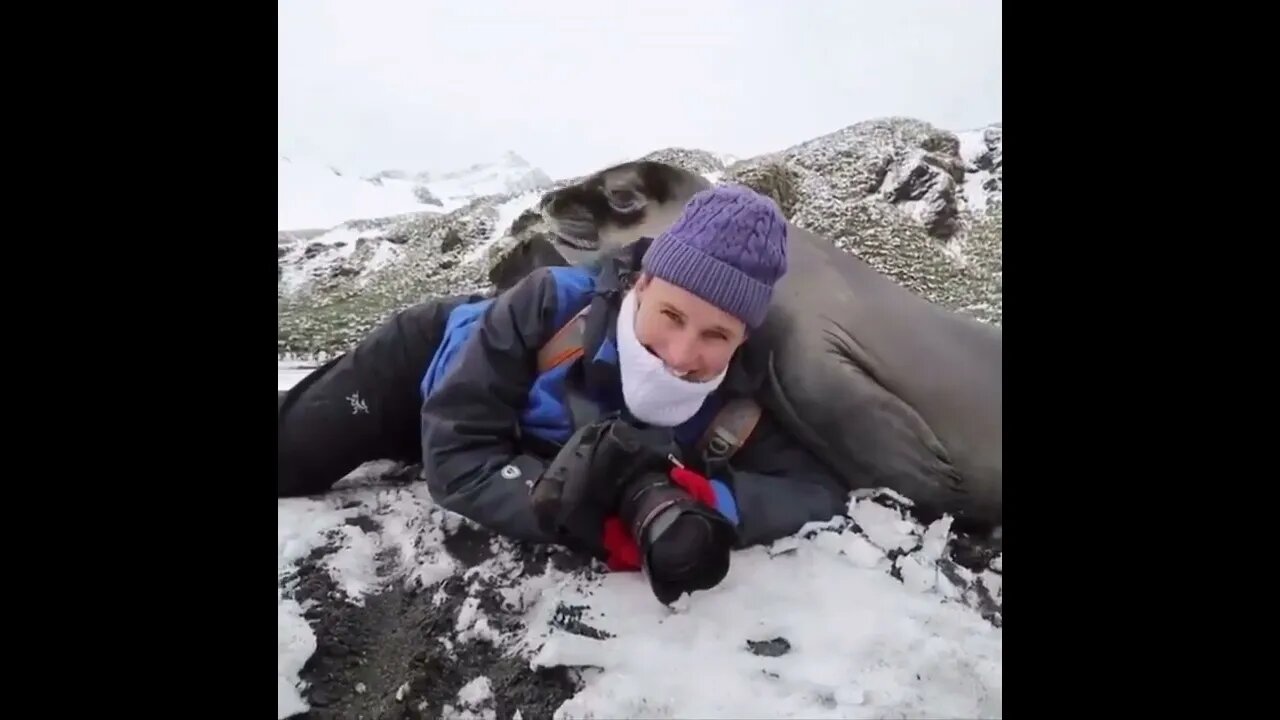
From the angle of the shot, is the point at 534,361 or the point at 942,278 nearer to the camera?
the point at 534,361

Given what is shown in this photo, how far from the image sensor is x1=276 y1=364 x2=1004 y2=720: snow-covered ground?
4.47 feet

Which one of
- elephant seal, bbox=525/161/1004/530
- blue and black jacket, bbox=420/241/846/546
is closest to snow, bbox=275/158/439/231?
blue and black jacket, bbox=420/241/846/546

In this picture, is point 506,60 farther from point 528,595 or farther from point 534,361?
point 528,595

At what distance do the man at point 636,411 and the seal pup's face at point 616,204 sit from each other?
103mm

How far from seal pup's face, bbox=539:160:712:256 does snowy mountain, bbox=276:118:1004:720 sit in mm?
37

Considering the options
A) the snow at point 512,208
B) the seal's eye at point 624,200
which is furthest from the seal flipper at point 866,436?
the snow at point 512,208

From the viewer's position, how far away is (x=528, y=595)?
1.46 m

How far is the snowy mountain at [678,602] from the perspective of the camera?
1.38 metres

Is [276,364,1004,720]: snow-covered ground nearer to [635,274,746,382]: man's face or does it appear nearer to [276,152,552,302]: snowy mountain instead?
[635,274,746,382]: man's face

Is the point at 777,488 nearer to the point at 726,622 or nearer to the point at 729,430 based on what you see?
the point at 729,430

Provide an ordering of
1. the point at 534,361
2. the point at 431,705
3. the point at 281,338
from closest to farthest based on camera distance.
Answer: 1. the point at 431,705
2. the point at 534,361
3. the point at 281,338

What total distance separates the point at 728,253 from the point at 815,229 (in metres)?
0.31

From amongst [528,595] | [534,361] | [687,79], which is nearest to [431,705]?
[528,595]
